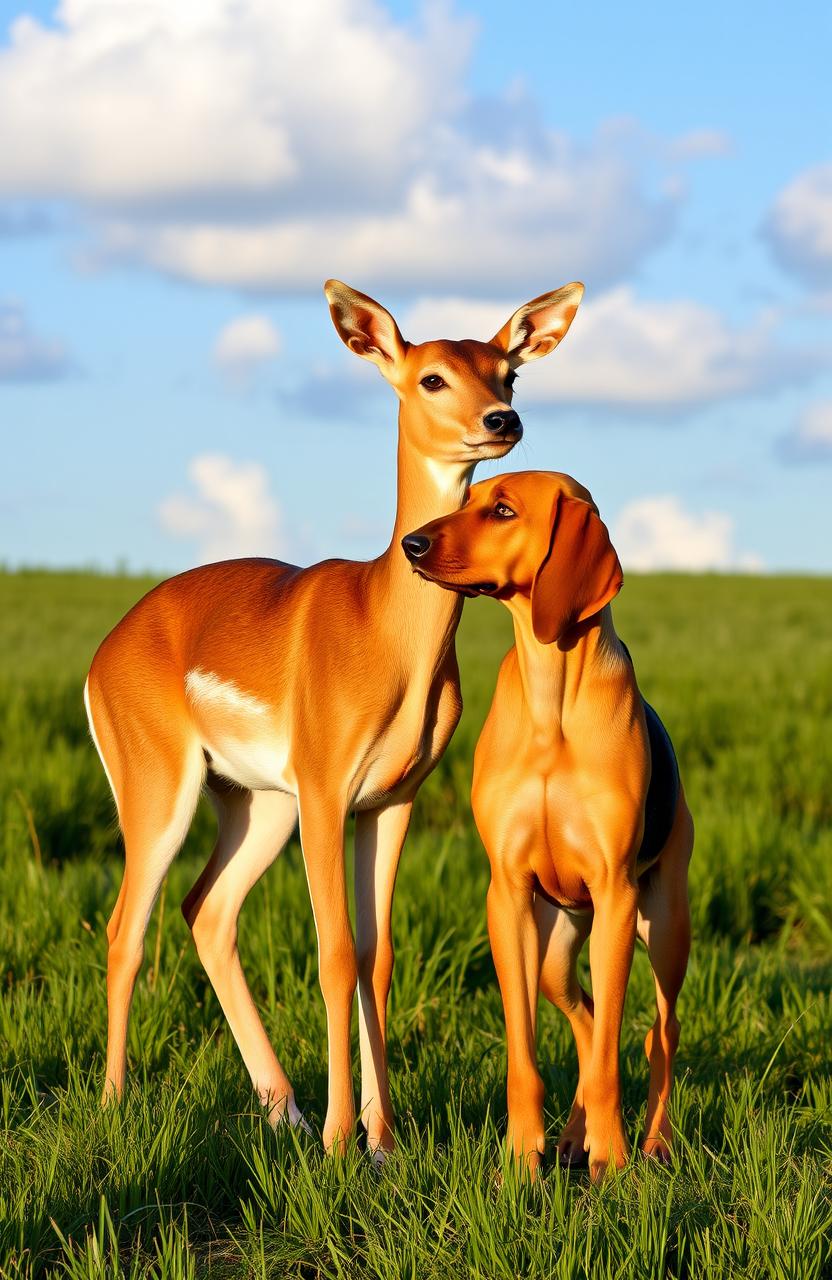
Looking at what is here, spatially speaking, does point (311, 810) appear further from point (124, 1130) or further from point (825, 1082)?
point (825, 1082)

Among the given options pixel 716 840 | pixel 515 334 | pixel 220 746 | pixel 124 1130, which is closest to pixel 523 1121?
pixel 124 1130

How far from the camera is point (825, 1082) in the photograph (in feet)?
16.3

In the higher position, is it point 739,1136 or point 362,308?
point 362,308

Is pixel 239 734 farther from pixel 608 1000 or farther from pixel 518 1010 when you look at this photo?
pixel 608 1000

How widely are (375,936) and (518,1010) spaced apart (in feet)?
2.33

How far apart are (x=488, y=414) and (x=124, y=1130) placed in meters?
2.31

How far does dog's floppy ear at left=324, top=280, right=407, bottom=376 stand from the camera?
4.26 m

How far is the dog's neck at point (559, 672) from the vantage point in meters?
3.78

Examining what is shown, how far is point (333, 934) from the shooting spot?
4.14 m

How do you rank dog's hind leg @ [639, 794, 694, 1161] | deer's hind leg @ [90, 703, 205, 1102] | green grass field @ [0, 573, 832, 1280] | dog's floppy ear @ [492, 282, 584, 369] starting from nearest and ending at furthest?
green grass field @ [0, 573, 832, 1280] < dog's hind leg @ [639, 794, 694, 1161] < dog's floppy ear @ [492, 282, 584, 369] < deer's hind leg @ [90, 703, 205, 1102]

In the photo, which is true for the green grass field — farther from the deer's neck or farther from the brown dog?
the deer's neck

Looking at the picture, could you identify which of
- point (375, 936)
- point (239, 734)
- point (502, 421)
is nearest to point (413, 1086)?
point (375, 936)

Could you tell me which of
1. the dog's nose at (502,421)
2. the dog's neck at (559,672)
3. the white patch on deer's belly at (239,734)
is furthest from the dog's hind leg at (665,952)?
the dog's nose at (502,421)

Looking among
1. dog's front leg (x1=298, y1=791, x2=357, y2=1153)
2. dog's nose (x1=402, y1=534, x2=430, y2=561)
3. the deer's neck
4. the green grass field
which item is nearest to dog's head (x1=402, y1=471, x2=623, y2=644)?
dog's nose (x1=402, y1=534, x2=430, y2=561)
